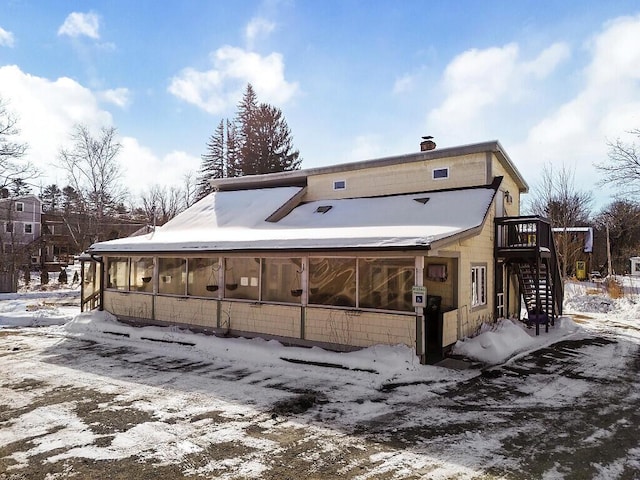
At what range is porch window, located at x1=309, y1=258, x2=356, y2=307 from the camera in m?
10.2

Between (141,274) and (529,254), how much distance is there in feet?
39.3

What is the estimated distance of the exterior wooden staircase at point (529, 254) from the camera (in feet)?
41.2

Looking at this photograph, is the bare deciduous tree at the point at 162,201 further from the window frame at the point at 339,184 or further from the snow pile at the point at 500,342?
the snow pile at the point at 500,342

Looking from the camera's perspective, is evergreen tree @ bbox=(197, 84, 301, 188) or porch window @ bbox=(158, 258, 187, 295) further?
evergreen tree @ bbox=(197, 84, 301, 188)

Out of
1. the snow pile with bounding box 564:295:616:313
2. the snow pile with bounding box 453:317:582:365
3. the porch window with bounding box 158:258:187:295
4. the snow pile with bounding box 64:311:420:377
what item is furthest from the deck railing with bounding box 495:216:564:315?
the porch window with bounding box 158:258:187:295

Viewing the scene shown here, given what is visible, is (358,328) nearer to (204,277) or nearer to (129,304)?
(204,277)

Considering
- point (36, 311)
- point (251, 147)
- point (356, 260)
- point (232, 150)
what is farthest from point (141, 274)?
point (232, 150)

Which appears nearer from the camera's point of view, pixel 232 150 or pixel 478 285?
pixel 478 285

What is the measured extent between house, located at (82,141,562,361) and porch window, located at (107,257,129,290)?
0.05m

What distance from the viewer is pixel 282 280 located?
11.3 meters

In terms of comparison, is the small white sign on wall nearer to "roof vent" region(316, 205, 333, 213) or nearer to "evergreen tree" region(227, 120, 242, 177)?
"roof vent" region(316, 205, 333, 213)

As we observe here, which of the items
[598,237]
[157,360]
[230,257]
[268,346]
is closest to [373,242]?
[268,346]

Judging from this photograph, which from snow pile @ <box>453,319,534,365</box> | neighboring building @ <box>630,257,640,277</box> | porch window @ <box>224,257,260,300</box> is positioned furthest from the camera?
neighboring building @ <box>630,257,640,277</box>

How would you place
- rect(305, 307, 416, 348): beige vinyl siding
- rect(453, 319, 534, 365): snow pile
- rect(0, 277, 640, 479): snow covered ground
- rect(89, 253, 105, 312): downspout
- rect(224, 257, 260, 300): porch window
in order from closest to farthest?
rect(0, 277, 640, 479): snow covered ground → rect(305, 307, 416, 348): beige vinyl siding → rect(453, 319, 534, 365): snow pile → rect(224, 257, 260, 300): porch window → rect(89, 253, 105, 312): downspout
